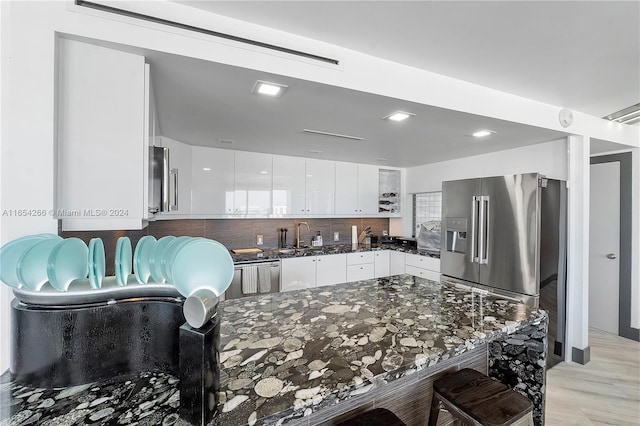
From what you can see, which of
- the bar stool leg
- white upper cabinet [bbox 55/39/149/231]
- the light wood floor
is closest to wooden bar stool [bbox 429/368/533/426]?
the bar stool leg

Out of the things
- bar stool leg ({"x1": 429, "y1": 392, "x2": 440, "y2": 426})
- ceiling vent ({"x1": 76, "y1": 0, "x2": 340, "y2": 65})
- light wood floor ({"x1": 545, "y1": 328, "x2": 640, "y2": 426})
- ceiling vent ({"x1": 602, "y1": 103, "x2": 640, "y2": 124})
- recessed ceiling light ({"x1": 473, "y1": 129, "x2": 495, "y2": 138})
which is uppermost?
ceiling vent ({"x1": 602, "y1": 103, "x2": 640, "y2": 124})

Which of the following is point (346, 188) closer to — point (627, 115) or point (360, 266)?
point (360, 266)

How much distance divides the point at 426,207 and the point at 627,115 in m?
2.49

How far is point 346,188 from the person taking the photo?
14.2ft

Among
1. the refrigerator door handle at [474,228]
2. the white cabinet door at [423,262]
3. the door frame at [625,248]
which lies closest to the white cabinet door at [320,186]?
the white cabinet door at [423,262]

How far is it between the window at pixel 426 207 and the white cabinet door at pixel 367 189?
2.60 feet

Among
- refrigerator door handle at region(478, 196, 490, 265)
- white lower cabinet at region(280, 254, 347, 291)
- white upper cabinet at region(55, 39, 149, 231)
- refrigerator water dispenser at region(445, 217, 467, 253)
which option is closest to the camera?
white upper cabinet at region(55, 39, 149, 231)

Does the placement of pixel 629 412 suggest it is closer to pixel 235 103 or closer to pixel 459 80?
pixel 459 80

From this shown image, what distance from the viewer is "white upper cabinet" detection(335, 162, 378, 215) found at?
429 centimetres

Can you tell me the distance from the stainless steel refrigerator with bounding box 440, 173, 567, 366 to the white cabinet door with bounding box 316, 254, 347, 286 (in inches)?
63.6

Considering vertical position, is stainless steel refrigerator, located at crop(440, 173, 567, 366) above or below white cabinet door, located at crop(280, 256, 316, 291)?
above

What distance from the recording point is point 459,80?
1969 mm

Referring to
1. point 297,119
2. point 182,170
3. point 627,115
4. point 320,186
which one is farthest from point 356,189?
point 627,115

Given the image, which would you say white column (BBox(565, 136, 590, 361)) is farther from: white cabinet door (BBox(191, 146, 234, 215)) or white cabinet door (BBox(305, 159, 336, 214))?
white cabinet door (BBox(191, 146, 234, 215))
